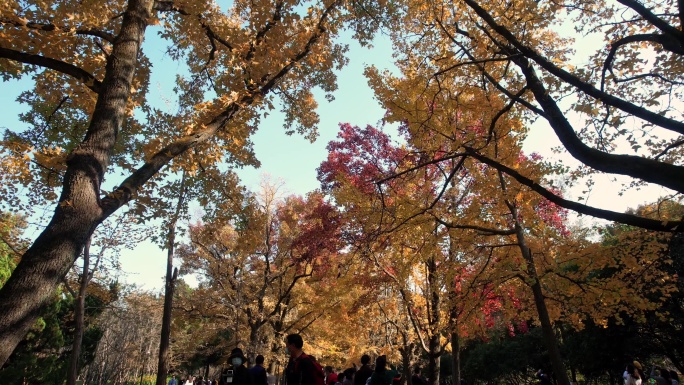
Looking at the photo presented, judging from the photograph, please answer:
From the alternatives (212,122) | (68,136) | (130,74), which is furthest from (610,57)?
(68,136)

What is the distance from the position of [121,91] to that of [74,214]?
5.10ft

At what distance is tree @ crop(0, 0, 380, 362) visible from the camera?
3.21 m

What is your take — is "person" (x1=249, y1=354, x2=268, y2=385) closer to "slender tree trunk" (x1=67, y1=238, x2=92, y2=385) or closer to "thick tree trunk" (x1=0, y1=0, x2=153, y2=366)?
"thick tree trunk" (x1=0, y1=0, x2=153, y2=366)

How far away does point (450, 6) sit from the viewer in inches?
245

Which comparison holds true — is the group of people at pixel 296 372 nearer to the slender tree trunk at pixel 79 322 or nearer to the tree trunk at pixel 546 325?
the tree trunk at pixel 546 325

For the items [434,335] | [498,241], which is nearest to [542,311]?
[498,241]

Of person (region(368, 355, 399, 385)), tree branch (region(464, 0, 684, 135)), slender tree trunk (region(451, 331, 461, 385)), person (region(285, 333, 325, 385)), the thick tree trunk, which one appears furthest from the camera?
slender tree trunk (region(451, 331, 461, 385))

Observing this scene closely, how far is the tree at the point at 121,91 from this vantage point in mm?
3205

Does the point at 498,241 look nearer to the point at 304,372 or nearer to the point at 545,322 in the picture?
the point at 545,322

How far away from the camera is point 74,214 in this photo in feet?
10.6

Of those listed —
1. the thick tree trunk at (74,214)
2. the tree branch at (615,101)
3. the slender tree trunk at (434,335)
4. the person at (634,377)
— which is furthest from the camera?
the slender tree trunk at (434,335)

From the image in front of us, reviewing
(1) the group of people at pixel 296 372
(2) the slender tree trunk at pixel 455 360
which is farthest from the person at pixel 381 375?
(2) the slender tree trunk at pixel 455 360

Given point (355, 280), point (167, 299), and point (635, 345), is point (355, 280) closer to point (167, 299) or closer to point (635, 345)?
point (167, 299)

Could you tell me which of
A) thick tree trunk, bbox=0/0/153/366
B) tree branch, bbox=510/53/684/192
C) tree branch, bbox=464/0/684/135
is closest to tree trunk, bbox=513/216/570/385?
tree branch, bbox=510/53/684/192
